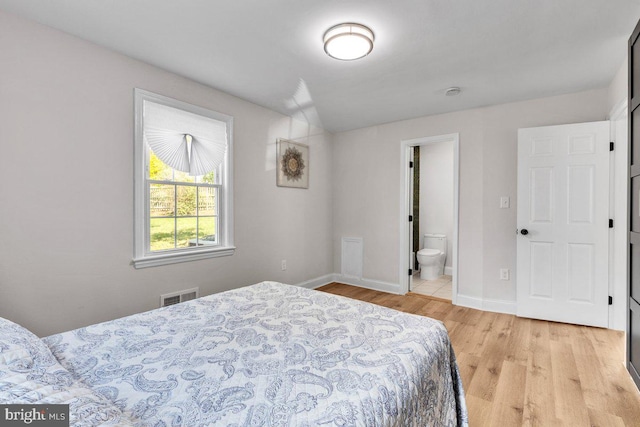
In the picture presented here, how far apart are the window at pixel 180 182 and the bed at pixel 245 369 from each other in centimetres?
119

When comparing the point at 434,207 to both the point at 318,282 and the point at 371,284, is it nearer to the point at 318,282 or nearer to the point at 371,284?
the point at 371,284

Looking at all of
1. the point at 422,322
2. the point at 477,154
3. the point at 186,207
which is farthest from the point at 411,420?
the point at 477,154

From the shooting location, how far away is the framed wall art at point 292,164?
382cm

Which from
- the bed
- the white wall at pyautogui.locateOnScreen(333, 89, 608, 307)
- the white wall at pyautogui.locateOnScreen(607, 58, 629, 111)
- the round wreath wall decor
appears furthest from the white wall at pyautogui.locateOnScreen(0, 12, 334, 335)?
the white wall at pyautogui.locateOnScreen(607, 58, 629, 111)

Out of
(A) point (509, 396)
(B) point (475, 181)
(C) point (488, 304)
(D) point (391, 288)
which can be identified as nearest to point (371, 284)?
(D) point (391, 288)

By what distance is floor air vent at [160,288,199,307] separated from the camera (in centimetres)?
267

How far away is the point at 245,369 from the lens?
42.7 inches

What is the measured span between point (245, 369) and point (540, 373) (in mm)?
2199

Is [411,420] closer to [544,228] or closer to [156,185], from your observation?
[156,185]

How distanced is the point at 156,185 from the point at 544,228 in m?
3.83

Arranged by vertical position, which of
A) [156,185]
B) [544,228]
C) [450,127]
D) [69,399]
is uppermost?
[450,127]

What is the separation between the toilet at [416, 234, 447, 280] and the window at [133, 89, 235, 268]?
10.3 feet

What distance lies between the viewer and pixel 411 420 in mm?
1037

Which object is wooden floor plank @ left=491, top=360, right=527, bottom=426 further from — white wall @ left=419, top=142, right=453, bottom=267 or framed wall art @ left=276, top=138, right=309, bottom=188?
white wall @ left=419, top=142, right=453, bottom=267
